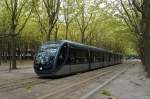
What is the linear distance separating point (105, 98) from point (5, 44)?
56370 millimetres

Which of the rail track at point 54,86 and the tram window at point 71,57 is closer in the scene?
the rail track at point 54,86

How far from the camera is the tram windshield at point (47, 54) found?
1026 inches

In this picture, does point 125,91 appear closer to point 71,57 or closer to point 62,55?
point 62,55

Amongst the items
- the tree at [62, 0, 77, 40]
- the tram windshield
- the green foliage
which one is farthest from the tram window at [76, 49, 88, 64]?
the tree at [62, 0, 77, 40]

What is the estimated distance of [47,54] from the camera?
86.6 feet

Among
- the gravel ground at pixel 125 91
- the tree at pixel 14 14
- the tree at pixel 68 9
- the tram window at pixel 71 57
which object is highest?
the tree at pixel 68 9

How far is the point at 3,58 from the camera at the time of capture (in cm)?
7138

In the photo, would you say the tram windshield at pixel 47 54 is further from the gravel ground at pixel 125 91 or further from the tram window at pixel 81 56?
the gravel ground at pixel 125 91

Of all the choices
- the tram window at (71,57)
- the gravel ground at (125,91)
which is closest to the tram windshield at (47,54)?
the tram window at (71,57)

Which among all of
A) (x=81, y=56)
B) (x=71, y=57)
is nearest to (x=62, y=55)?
(x=71, y=57)

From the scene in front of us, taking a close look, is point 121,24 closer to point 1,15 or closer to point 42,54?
point 1,15

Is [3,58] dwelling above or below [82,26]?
below

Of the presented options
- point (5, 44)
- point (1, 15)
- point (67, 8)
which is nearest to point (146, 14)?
point (67, 8)

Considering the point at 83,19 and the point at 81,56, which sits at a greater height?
the point at 83,19
